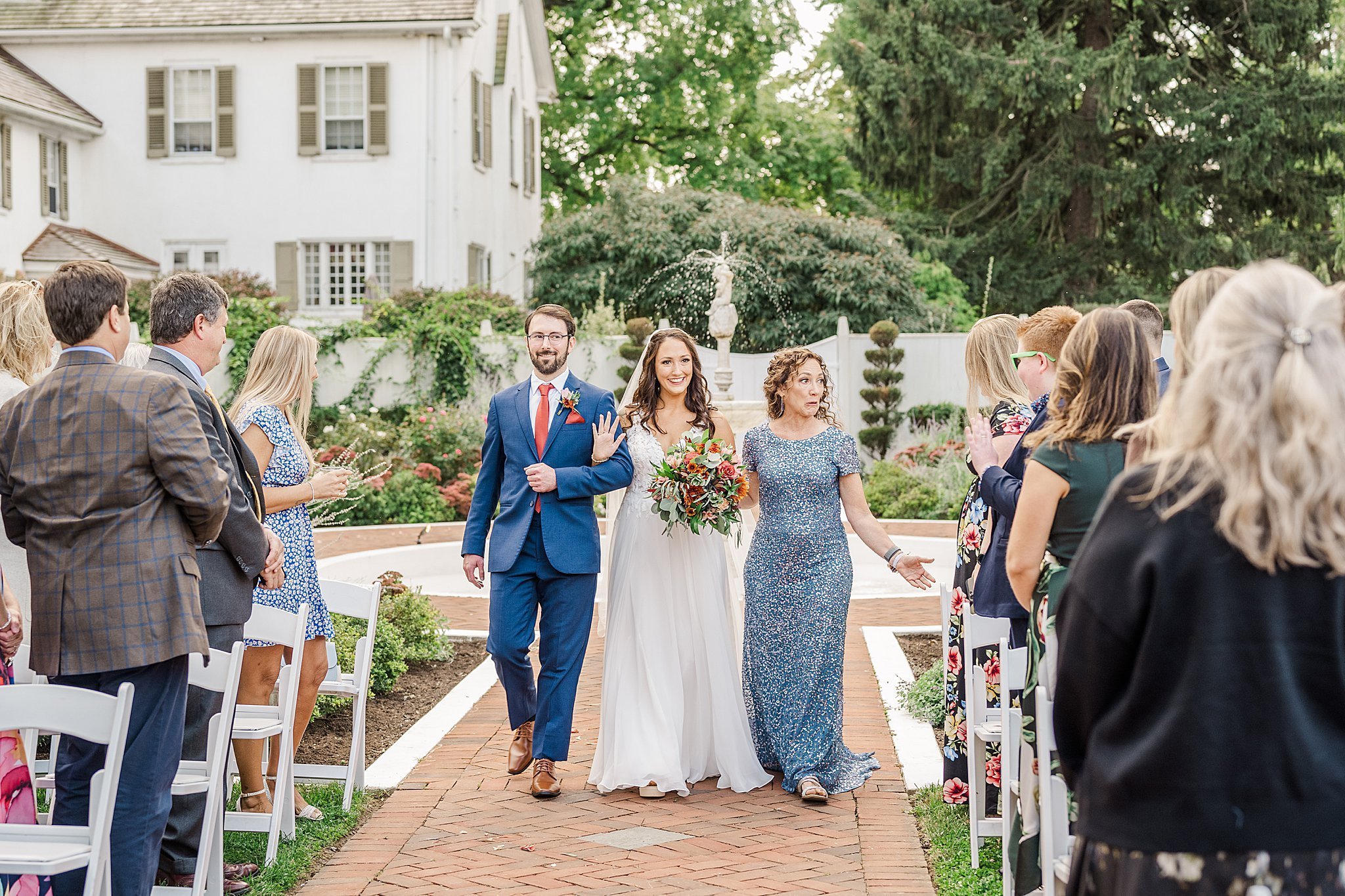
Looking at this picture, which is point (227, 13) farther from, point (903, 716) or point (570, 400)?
point (903, 716)

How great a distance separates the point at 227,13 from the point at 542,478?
20766 mm

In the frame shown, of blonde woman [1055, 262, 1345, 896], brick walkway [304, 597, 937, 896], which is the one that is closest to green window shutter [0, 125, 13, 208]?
brick walkway [304, 597, 937, 896]

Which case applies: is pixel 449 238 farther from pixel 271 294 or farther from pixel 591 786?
pixel 591 786

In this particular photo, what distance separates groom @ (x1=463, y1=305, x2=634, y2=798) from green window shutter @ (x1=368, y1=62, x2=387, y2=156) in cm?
1874

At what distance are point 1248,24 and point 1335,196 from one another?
3.75m

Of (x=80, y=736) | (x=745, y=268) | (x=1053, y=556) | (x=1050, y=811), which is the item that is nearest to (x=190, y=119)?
(x=745, y=268)

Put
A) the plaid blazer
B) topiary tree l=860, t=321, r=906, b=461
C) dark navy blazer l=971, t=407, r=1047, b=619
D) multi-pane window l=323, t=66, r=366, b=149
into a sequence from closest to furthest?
the plaid blazer
dark navy blazer l=971, t=407, r=1047, b=619
topiary tree l=860, t=321, r=906, b=461
multi-pane window l=323, t=66, r=366, b=149

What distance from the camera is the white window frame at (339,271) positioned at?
24.5 meters

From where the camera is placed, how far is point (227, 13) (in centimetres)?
2391

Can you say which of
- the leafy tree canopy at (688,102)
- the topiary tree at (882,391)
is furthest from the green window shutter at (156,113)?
the topiary tree at (882,391)

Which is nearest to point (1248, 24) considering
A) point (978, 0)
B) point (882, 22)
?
point (978, 0)

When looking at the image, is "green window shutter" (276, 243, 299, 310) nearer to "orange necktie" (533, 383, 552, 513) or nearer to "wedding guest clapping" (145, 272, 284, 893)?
"orange necktie" (533, 383, 552, 513)

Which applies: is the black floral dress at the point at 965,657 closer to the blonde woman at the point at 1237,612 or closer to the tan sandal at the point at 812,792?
the tan sandal at the point at 812,792

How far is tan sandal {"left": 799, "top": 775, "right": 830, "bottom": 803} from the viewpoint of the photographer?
6.02 m
